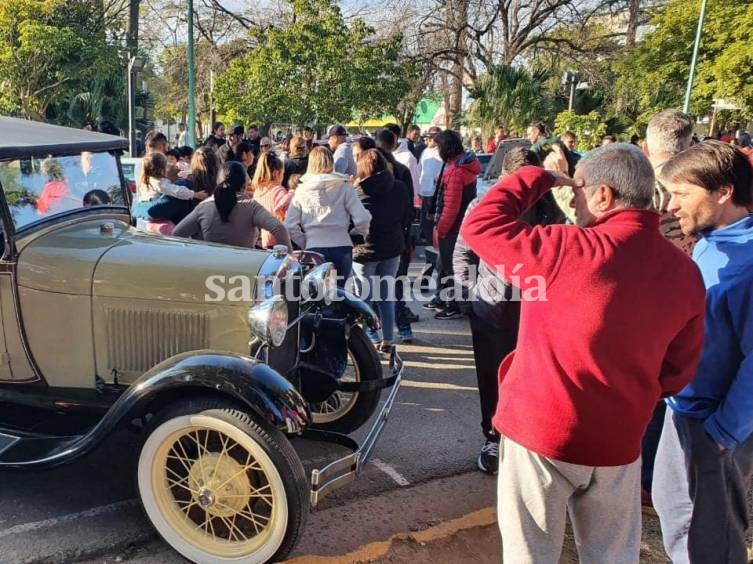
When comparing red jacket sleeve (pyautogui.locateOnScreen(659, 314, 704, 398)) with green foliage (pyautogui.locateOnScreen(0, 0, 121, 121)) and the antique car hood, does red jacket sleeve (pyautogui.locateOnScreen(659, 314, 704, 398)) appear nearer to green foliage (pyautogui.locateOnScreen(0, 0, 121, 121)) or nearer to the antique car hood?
the antique car hood

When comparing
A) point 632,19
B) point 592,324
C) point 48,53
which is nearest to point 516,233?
point 592,324

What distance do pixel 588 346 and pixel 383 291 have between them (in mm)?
3434

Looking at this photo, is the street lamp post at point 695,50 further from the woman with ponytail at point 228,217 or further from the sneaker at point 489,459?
the sneaker at point 489,459

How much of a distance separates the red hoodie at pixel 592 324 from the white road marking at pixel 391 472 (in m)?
1.65

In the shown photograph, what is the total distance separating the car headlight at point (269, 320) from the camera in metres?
2.83

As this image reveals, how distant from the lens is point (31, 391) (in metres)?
3.28

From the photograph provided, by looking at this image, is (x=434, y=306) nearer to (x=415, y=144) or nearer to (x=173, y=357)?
(x=173, y=357)

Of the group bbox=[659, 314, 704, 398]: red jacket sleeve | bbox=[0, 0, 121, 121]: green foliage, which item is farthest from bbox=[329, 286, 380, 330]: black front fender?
bbox=[0, 0, 121, 121]: green foliage

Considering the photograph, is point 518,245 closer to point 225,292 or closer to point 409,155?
point 225,292

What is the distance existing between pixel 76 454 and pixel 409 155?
6.47 meters

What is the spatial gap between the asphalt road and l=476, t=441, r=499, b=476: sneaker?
2.4 inches

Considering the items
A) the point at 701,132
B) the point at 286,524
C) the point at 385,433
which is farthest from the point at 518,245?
the point at 701,132

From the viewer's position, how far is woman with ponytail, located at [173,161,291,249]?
13.6ft

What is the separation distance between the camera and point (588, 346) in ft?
5.60
